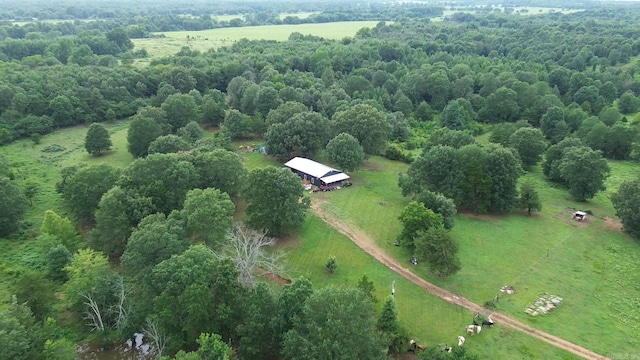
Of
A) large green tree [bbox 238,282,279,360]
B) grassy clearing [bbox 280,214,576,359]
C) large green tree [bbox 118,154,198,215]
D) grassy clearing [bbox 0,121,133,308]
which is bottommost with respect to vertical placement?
grassy clearing [bbox 280,214,576,359]

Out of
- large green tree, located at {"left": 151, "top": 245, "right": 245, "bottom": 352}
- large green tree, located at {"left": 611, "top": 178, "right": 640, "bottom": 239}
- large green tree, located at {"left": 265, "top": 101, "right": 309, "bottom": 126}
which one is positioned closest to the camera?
large green tree, located at {"left": 151, "top": 245, "right": 245, "bottom": 352}

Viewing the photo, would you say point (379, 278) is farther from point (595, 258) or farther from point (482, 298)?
point (595, 258)

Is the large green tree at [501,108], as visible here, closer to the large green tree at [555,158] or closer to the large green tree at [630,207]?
the large green tree at [555,158]

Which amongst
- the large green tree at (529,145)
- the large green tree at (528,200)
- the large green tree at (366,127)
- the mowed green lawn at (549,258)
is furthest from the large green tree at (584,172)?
the large green tree at (366,127)

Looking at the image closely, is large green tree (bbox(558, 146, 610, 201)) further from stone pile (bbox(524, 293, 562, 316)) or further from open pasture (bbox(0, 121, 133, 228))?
open pasture (bbox(0, 121, 133, 228))

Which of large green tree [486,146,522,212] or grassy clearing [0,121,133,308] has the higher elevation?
large green tree [486,146,522,212]

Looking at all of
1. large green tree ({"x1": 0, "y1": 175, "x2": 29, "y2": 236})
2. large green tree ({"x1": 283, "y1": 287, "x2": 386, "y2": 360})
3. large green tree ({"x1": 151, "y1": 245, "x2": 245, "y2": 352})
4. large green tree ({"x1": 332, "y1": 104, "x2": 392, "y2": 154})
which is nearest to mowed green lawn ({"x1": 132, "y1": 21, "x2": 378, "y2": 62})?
large green tree ({"x1": 332, "y1": 104, "x2": 392, "y2": 154})
